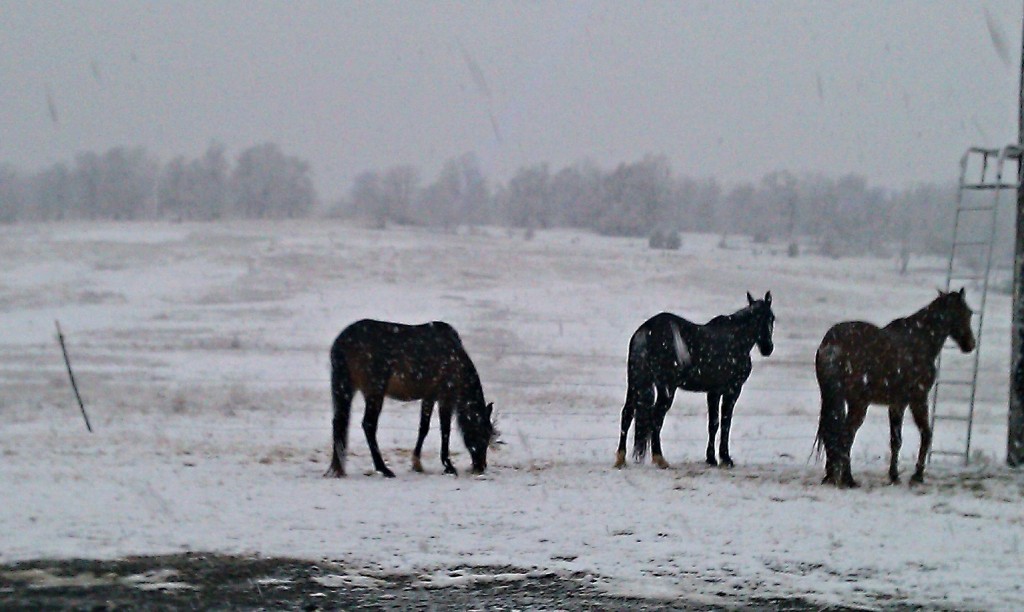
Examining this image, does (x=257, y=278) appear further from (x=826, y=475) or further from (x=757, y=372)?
(x=826, y=475)

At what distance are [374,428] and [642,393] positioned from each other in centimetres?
330

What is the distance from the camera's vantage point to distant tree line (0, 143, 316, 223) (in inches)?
4601

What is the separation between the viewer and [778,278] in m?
52.1

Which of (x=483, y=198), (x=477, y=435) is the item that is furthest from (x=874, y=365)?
(x=483, y=198)

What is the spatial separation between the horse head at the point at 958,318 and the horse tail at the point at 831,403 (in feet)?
5.11

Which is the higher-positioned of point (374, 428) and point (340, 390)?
point (340, 390)

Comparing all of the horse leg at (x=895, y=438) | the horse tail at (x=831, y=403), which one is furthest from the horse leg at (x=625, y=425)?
the horse leg at (x=895, y=438)

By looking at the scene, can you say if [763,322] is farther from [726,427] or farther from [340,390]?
[340,390]

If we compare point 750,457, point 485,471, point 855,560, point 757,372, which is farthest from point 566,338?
point 855,560

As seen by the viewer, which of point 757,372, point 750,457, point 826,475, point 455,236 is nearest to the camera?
point 826,475

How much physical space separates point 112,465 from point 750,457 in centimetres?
838

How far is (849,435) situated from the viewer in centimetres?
1022

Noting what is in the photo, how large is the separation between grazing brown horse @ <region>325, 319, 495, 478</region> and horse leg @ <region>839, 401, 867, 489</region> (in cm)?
408

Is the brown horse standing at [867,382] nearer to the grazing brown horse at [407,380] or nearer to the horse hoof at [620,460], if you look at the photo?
the horse hoof at [620,460]
